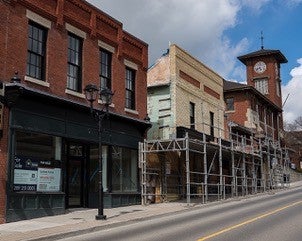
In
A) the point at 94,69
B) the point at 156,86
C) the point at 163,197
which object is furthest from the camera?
the point at 156,86

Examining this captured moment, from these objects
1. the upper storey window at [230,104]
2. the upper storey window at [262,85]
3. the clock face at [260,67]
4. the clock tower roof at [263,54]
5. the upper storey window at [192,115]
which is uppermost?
the clock tower roof at [263,54]

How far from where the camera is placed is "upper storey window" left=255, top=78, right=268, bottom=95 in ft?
191

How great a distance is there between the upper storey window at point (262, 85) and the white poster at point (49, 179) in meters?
43.6

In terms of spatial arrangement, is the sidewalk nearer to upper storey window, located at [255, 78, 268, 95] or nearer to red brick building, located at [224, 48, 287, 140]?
red brick building, located at [224, 48, 287, 140]

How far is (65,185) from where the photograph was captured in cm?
1923

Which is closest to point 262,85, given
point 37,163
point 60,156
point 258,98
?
point 258,98

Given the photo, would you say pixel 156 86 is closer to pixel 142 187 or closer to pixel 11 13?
pixel 142 187

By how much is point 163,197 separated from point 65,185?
7788mm

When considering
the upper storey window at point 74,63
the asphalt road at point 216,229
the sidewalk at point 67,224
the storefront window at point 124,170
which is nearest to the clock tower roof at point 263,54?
the storefront window at point 124,170

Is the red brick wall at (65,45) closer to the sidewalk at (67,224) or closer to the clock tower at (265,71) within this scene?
the sidewalk at (67,224)

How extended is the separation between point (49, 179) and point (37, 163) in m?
0.89

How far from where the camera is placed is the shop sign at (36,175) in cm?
1644

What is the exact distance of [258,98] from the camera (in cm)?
4853

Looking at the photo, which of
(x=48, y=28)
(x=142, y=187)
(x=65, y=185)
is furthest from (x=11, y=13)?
(x=142, y=187)
